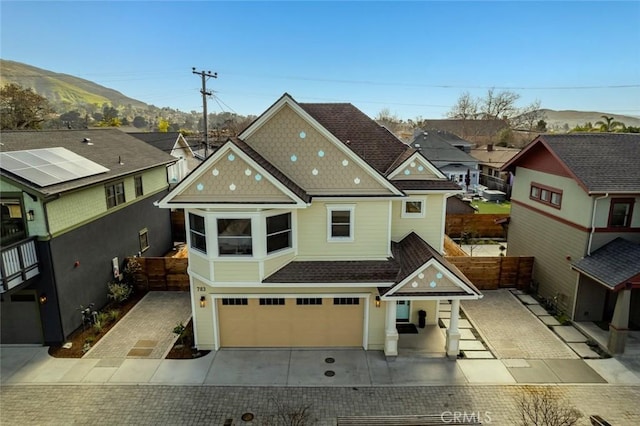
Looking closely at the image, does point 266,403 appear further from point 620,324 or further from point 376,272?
point 620,324

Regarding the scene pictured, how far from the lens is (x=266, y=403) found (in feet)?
31.6

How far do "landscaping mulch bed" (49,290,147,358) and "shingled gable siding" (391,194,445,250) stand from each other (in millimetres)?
11295

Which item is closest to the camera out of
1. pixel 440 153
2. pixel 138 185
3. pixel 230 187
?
pixel 230 187

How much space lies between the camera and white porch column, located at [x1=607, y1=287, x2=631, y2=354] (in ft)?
37.5

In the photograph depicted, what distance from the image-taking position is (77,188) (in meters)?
12.5

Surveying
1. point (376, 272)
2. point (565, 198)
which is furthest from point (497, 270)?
point (376, 272)

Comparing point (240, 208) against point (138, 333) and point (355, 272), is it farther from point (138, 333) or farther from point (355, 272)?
point (138, 333)

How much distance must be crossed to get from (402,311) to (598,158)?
10.0 m

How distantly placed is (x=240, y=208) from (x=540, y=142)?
44.4ft

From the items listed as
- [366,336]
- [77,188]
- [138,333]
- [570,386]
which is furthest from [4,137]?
[570,386]

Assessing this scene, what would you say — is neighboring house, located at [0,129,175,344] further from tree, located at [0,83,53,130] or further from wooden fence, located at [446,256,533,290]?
tree, located at [0,83,53,130]

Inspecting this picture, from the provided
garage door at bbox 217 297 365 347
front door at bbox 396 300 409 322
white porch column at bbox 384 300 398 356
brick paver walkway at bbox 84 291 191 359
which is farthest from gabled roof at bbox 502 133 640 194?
brick paver walkway at bbox 84 291 191 359

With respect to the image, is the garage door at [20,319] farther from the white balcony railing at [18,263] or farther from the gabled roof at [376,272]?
the gabled roof at [376,272]

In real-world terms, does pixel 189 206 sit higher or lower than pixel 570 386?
higher
